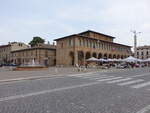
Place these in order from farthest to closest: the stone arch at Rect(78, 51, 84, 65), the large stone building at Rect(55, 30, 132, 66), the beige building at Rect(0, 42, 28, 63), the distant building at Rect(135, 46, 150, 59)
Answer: the distant building at Rect(135, 46, 150, 59)
the beige building at Rect(0, 42, 28, 63)
the stone arch at Rect(78, 51, 84, 65)
the large stone building at Rect(55, 30, 132, 66)

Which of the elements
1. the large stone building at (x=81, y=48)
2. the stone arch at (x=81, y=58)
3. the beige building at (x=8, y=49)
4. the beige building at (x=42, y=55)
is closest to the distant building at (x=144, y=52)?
the large stone building at (x=81, y=48)

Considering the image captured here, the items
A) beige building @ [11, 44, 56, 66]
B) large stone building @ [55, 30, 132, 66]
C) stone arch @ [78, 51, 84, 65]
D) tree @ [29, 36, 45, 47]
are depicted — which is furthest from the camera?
tree @ [29, 36, 45, 47]

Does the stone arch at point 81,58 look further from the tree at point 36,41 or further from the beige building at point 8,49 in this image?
the beige building at point 8,49

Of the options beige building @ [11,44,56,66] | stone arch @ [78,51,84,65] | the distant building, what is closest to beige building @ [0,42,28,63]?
beige building @ [11,44,56,66]

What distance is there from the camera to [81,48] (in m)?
61.8

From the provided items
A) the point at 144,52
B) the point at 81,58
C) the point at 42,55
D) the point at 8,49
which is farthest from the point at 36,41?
the point at 144,52

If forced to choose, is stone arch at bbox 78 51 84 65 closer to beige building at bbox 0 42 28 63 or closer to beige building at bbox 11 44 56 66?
beige building at bbox 11 44 56 66

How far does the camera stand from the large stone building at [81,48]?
200 ft

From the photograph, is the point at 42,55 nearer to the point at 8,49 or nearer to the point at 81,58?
the point at 81,58

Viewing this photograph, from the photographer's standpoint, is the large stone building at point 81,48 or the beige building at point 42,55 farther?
the beige building at point 42,55

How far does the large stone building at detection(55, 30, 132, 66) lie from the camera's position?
60875 mm

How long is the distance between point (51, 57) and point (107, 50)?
22615mm

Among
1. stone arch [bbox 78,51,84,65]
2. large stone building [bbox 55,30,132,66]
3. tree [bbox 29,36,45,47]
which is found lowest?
stone arch [bbox 78,51,84,65]

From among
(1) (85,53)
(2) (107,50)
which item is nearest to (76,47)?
(1) (85,53)
